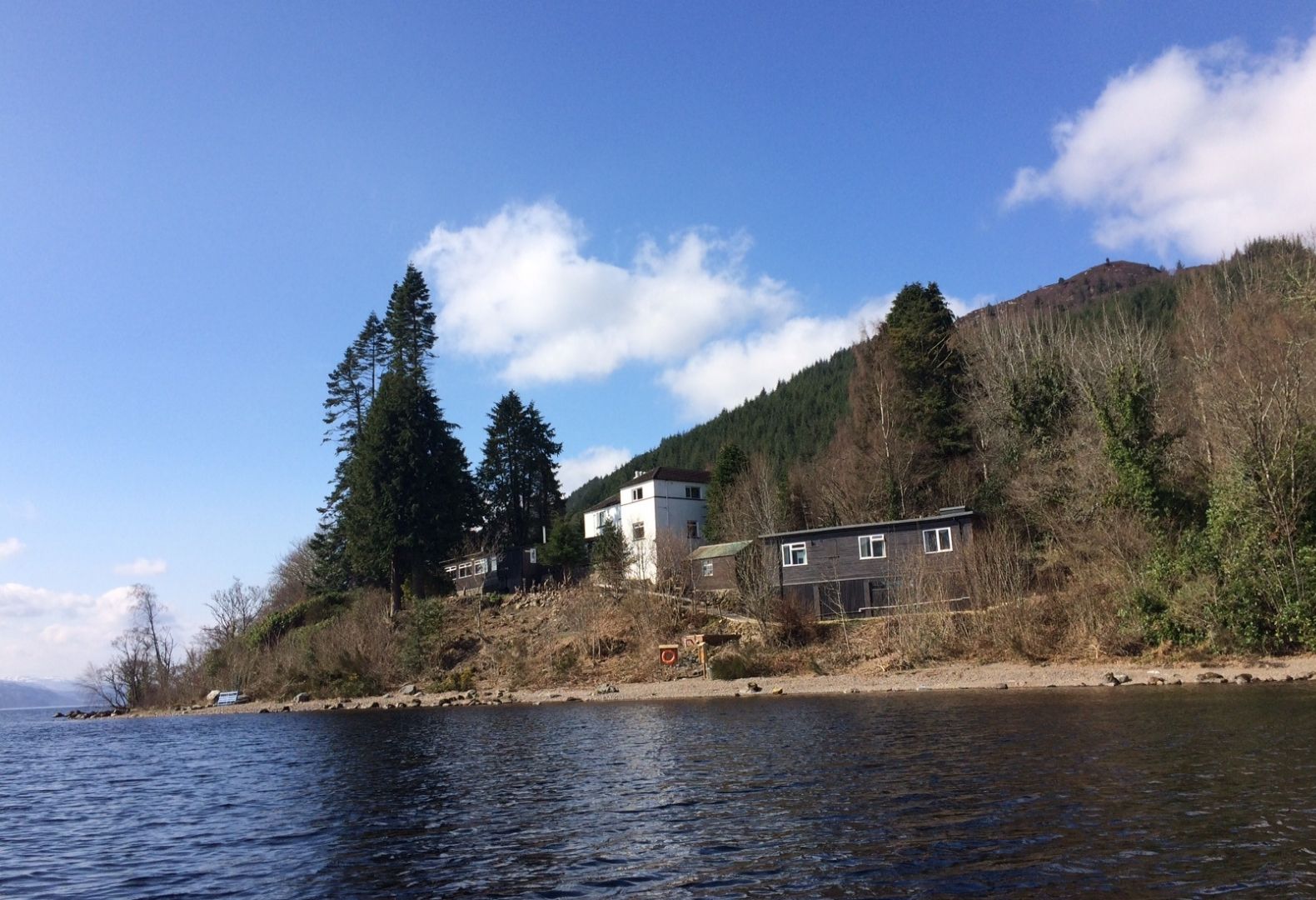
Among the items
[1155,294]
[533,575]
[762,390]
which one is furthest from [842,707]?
[762,390]

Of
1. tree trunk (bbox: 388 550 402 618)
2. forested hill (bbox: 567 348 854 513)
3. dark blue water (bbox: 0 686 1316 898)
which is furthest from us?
forested hill (bbox: 567 348 854 513)

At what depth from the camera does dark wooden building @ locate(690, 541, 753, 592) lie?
6106 centimetres

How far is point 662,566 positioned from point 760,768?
42.7m

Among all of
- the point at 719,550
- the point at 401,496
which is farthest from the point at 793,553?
the point at 401,496

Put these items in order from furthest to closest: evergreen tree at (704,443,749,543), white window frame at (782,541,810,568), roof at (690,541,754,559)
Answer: evergreen tree at (704,443,749,543)
roof at (690,541,754,559)
white window frame at (782,541,810,568)

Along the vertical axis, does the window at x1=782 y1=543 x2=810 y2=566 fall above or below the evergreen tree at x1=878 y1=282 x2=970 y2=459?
below

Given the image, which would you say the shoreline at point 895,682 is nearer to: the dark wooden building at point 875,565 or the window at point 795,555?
the dark wooden building at point 875,565

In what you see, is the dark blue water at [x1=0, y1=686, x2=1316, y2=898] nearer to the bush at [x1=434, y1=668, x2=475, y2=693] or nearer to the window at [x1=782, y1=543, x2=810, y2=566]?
the bush at [x1=434, y1=668, x2=475, y2=693]

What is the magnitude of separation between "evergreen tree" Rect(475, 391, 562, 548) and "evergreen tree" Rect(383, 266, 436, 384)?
1191 cm

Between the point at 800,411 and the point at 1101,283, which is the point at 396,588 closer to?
the point at 800,411

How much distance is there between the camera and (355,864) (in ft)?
46.0

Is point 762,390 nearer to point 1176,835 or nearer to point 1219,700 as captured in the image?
point 1219,700

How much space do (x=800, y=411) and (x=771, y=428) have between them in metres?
4.83

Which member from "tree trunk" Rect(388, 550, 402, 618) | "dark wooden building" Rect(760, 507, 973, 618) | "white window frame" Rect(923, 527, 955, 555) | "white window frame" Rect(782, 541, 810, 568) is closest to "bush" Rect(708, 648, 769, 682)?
"dark wooden building" Rect(760, 507, 973, 618)
